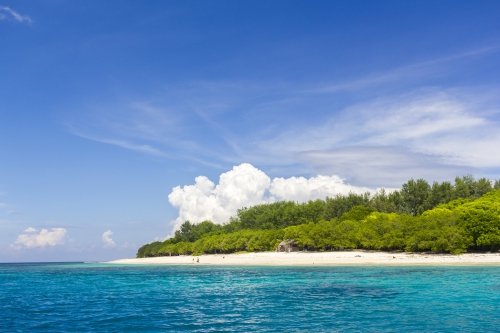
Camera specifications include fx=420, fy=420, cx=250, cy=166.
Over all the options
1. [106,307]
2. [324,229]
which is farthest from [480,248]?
[106,307]

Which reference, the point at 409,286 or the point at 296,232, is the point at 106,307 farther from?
the point at 296,232

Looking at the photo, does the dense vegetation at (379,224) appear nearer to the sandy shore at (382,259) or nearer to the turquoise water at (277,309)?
the sandy shore at (382,259)

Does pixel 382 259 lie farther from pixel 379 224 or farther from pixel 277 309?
pixel 277 309

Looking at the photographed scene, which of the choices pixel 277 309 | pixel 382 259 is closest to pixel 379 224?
pixel 382 259

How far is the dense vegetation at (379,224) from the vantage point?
65.6m

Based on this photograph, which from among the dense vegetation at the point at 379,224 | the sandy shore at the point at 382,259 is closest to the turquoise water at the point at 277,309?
the sandy shore at the point at 382,259

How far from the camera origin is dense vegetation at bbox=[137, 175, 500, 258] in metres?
65.6

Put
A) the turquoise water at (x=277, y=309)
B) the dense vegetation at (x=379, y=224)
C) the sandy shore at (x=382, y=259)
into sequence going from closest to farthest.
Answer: the turquoise water at (x=277, y=309) → the sandy shore at (x=382, y=259) → the dense vegetation at (x=379, y=224)

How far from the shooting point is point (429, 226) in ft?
228

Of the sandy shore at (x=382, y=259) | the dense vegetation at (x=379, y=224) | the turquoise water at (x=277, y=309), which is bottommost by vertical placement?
the turquoise water at (x=277, y=309)

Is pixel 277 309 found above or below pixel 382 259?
below

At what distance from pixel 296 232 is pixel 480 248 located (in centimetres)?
3539

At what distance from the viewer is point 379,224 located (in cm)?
8025

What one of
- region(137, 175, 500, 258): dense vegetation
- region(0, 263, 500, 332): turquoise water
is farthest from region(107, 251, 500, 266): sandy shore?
region(0, 263, 500, 332): turquoise water
